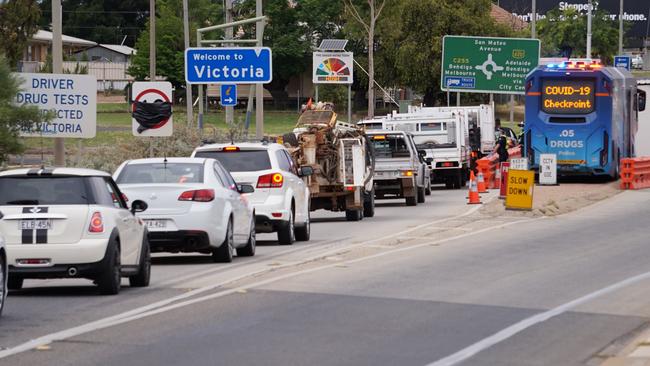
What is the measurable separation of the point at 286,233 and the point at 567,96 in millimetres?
20978

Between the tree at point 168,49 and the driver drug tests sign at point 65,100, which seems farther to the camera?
the tree at point 168,49

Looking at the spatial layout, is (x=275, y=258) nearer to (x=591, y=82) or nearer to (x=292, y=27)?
(x=591, y=82)

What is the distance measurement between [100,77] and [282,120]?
40097 millimetres

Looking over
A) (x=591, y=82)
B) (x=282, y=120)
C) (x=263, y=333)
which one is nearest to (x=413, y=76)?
(x=282, y=120)

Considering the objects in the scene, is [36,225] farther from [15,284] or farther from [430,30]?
[430,30]

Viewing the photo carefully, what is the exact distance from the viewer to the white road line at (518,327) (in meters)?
11.3

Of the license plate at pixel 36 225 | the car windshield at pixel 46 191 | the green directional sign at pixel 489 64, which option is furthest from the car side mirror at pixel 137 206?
the green directional sign at pixel 489 64

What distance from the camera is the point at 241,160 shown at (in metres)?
23.8

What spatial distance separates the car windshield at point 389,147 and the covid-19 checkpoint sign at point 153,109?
333 inches

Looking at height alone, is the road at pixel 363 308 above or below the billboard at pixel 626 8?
below

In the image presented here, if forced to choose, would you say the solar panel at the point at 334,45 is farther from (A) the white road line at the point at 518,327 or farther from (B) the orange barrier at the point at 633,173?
(A) the white road line at the point at 518,327

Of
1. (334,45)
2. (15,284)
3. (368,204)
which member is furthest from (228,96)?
(15,284)

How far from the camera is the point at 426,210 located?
1364 inches

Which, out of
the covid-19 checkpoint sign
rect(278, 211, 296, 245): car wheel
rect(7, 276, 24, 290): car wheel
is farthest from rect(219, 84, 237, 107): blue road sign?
rect(7, 276, 24, 290): car wheel
